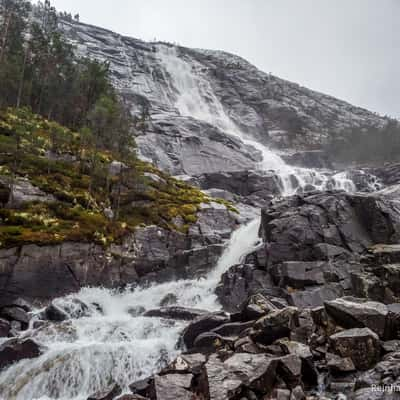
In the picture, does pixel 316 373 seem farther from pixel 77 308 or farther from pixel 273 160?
pixel 273 160

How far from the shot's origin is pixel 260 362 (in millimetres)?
12734

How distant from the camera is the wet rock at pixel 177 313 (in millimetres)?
23328

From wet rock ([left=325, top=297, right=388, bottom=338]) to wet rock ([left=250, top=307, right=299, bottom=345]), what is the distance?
1.88 m

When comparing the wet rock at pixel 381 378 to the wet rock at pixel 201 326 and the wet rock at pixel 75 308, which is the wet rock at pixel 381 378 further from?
the wet rock at pixel 75 308

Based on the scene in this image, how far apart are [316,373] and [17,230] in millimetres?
Answer: 22469

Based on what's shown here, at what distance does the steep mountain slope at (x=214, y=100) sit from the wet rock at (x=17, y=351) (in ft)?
202

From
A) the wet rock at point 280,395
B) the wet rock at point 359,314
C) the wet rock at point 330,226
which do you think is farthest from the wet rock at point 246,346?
the wet rock at point 330,226

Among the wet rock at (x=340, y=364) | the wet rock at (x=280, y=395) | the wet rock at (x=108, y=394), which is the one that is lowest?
the wet rock at (x=108, y=394)

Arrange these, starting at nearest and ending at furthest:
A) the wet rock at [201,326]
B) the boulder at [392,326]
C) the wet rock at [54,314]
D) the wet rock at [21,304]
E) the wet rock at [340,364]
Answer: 1. the wet rock at [340,364]
2. the boulder at [392,326]
3. the wet rock at [201,326]
4. the wet rock at [54,314]
5. the wet rock at [21,304]

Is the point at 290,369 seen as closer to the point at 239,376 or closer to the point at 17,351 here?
the point at 239,376

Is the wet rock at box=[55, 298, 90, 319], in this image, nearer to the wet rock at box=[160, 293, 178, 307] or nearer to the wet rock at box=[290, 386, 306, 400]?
the wet rock at box=[160, 293, 178, 307]

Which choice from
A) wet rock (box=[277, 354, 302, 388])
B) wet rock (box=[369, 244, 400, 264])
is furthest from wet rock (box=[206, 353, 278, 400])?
wet rock (box=[369, 244, 400, 264])

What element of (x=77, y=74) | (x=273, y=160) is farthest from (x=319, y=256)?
(x=273, y=160)

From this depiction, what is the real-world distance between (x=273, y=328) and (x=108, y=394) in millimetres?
7257
